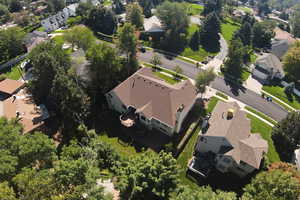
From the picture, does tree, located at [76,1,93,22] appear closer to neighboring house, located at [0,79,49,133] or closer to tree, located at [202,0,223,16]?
neighboring house, located at [0,79,49,133]

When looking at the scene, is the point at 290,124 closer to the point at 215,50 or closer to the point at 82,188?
the point at 82,188

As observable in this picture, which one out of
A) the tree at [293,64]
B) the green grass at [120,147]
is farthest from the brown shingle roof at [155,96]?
the tree at [293,64]

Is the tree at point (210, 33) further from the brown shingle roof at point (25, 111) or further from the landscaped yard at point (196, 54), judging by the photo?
the brown shingle roof at point (25, 111)

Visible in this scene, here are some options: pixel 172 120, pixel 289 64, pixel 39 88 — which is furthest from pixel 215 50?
pixel 39 88

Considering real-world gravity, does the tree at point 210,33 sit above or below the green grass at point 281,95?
above

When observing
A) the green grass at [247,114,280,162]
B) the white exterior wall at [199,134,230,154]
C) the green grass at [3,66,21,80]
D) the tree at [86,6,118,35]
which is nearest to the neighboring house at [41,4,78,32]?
the tree at [86,6,118,35]

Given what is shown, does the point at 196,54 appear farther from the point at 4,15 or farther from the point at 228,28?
the point at 4,15
